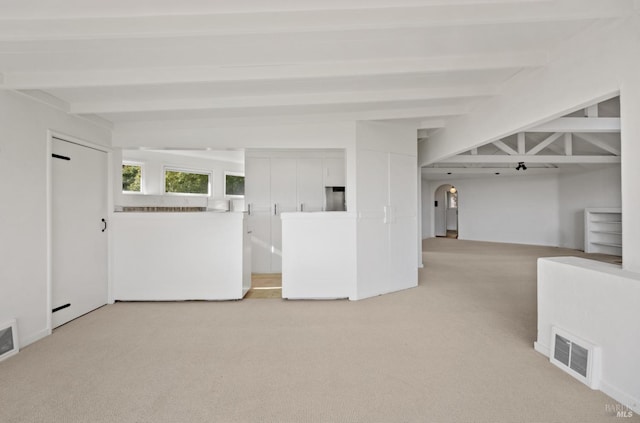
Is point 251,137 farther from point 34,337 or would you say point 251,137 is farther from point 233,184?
point 233,184

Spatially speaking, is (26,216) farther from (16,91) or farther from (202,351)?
(202,351)

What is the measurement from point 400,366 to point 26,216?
3636 millimetres

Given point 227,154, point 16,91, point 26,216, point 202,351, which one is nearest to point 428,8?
point 202,351

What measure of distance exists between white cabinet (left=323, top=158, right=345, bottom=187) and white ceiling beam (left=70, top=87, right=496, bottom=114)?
2873mm

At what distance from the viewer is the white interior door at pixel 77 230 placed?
344 cm

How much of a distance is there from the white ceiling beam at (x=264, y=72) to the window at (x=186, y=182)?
4.10 m

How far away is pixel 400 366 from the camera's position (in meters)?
2.45

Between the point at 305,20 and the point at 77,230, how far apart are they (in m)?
3.52

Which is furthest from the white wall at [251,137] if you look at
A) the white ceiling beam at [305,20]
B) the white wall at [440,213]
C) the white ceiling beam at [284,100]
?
the white wall at [440,213]

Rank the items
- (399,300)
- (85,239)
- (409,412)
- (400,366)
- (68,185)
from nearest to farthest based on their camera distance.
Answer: (409,412)
(400,366)
(68,185)
(85,239)
(399,300)

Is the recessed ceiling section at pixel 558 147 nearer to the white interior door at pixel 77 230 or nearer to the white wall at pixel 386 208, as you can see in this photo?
the white wall at pixel 386 208

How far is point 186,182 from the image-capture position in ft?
23.3

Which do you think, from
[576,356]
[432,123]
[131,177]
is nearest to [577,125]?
[432,123]

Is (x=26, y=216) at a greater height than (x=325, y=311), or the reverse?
(x=26, y=216)
